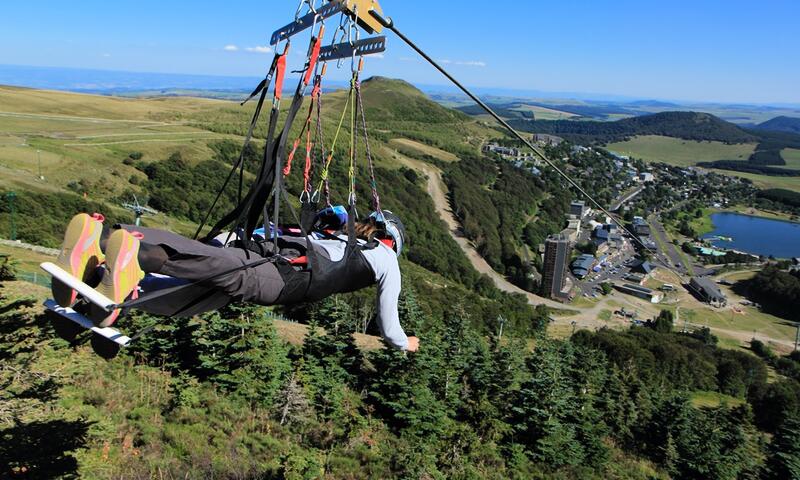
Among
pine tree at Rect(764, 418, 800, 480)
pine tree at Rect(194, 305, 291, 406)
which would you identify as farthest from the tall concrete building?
pine tree at Rect(194, 305, 291, 406)

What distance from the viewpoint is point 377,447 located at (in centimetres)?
1194

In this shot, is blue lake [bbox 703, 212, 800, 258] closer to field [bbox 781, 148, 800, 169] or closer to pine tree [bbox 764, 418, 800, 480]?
field [bbox 781, 148, 800, 169]

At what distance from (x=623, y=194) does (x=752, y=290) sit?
55287 mm

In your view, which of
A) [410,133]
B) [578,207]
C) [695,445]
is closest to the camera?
[695,445]

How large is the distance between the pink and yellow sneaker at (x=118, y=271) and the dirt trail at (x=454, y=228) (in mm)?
70545

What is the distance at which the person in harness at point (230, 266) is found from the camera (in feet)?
10.1

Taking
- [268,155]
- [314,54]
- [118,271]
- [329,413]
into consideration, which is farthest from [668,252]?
[118,271]

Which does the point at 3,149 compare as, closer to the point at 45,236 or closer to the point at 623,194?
the point at 45,236

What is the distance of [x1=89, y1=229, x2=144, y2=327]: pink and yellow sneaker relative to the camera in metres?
3.02

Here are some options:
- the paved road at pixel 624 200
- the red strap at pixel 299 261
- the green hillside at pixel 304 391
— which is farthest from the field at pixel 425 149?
the red strap at pixel 299 261

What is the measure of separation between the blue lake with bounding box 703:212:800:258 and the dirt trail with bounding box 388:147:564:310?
181 ft

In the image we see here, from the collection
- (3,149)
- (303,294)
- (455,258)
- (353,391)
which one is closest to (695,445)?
(353,391)

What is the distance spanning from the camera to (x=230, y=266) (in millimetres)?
3428

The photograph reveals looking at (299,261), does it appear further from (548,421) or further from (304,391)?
(548,421)
